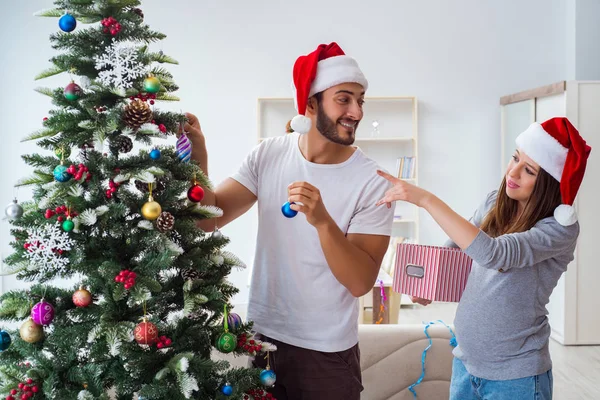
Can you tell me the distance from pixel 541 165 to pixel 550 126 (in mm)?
154

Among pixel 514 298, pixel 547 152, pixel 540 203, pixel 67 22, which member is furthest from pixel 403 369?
pixel 67 22

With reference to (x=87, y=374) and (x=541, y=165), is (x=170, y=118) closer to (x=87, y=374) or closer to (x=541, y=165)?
(x=87, y=374)

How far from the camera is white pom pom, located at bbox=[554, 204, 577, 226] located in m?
1.64

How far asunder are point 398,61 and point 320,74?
14.3 ft

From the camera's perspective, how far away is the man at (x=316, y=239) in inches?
63.5

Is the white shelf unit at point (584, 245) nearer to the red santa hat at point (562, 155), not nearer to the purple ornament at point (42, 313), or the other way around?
the red santa hat at point (562, 155)

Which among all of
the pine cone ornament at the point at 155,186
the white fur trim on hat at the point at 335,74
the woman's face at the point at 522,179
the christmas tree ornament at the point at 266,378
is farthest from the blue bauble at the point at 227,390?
the woman's face at the point at 522,179

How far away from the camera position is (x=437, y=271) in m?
1.89

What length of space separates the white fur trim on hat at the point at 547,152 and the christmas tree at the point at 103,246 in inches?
41.1

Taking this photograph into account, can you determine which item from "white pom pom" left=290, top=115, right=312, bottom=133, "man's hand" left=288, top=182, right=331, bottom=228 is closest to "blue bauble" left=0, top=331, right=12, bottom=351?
"man's hand" left=288, top=182, right=331, bottom=228

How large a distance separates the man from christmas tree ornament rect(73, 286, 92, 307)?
1.50 ft

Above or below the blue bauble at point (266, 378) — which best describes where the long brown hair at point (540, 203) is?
above

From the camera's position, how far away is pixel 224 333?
1340 mm

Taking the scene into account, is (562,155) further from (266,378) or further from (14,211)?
(14,211)
